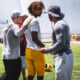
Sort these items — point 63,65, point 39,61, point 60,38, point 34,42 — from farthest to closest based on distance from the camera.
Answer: point 39,61, point 34,42, point 63,65, point 60,38

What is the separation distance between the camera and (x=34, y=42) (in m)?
4.70

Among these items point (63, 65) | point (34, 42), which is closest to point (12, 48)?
point (34, 42)

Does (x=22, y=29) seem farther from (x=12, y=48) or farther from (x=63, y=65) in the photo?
(x=63, y=65)

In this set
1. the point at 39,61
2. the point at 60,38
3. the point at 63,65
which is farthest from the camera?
the point at 39,61

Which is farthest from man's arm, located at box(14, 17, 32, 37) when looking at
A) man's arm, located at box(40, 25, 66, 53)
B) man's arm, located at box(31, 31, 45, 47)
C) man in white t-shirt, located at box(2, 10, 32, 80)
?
man's arm, located at box(40, 25, 66, 53)

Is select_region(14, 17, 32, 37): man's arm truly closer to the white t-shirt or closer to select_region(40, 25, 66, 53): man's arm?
the white t-shirt

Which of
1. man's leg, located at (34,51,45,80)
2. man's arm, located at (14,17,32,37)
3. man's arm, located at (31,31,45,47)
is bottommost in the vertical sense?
man's leg, located at (34,51,45,80)

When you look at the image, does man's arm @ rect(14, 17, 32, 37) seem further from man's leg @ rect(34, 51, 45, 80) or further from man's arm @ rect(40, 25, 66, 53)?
man's arm @ rect(40, 25, 66, 53)

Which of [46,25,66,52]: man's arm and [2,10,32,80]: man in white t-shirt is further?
[2,10,32,80]: man in white t-shirt

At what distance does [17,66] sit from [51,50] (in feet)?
3.90

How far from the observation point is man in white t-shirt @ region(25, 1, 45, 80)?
4.66 metres

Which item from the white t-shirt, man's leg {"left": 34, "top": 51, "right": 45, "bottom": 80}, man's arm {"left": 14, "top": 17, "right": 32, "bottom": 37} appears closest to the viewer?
man's arm {"left": 14, "top": 17, "right": 32, "bottom": 37}

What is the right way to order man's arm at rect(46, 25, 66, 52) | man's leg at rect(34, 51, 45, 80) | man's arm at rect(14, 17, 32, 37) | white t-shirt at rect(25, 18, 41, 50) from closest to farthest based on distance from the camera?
1. man's arm at rect(46, 25, 66, 52)
2. man's arm at rect(14, 17, 32, 37)
3. white t-shirt at rect(25, 18, 41, 50)
4. man's leg at rect(34, 51, 45, 80)

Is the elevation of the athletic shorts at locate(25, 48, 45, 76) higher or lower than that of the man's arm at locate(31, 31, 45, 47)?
lower
